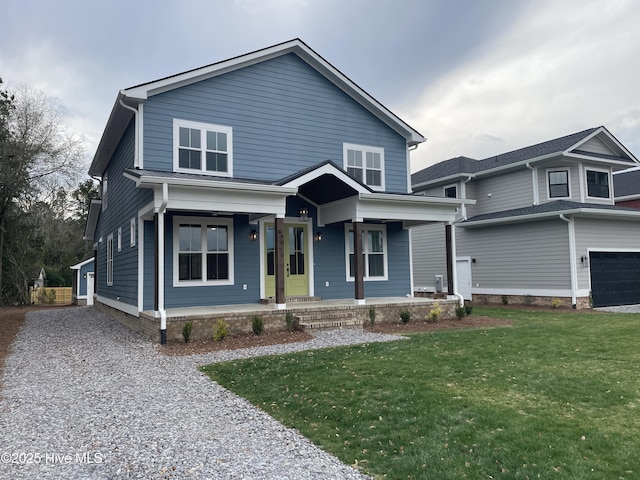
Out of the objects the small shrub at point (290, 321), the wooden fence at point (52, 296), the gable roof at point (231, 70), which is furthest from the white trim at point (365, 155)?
the wooden fence at point (52, 296)

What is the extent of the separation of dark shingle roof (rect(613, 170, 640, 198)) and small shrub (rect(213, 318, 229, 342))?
2839 centimetres

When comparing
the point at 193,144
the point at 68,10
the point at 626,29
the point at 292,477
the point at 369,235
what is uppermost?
the point at 68,10

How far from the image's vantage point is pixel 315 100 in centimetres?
1375

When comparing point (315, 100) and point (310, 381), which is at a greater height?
point (315, 100)

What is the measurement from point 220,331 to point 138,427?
4947mm

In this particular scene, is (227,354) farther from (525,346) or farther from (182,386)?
(525,346)

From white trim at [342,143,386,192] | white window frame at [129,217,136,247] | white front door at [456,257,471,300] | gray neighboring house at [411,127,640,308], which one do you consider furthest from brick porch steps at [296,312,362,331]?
white front door at [456,257,471,300]

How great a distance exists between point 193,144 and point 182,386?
286 inches

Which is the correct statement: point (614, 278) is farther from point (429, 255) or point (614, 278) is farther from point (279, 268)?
point (279, 268)

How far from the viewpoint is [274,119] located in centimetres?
1302

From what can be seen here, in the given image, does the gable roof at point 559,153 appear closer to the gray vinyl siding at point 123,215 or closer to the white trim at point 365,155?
the white trim at point 365,155

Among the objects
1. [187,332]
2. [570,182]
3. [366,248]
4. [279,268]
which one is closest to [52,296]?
[366,248]

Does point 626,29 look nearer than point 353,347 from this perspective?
No

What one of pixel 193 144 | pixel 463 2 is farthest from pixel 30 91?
pixel 463 2
